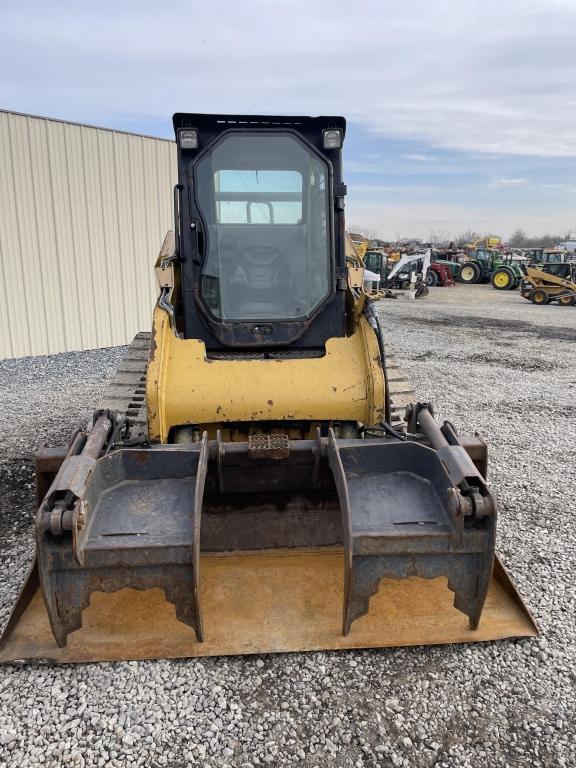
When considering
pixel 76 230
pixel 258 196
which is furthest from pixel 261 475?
pixel 76 230

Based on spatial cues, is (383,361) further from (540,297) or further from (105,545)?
(540,297)

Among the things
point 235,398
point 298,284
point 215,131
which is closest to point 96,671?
point 235,398

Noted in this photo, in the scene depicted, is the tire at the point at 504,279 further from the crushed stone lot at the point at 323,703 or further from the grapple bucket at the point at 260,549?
the grapple bucket at the point at 260,549

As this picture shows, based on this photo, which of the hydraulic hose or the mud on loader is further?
the hydraulic hose

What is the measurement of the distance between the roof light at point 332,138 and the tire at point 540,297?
2244 centimetres

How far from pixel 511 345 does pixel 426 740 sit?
12.1 meters

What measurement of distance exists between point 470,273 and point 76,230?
2761 centimetres

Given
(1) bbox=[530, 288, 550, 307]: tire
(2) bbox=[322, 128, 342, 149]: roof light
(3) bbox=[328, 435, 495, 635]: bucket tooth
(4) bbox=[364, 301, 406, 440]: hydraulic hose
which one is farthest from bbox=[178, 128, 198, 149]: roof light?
(1) bbox=[530, 288, 550, 307]: tire

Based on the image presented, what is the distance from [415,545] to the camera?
2707mm

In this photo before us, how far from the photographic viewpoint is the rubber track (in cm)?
462

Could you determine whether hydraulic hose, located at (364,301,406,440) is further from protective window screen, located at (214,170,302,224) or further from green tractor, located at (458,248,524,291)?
green tractor, located at (458,248,524,291)

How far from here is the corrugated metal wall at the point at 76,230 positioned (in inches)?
383

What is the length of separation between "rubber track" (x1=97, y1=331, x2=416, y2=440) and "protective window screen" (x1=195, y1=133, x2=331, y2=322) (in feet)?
3.74

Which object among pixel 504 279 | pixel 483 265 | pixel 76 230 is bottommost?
pixel 504 279
